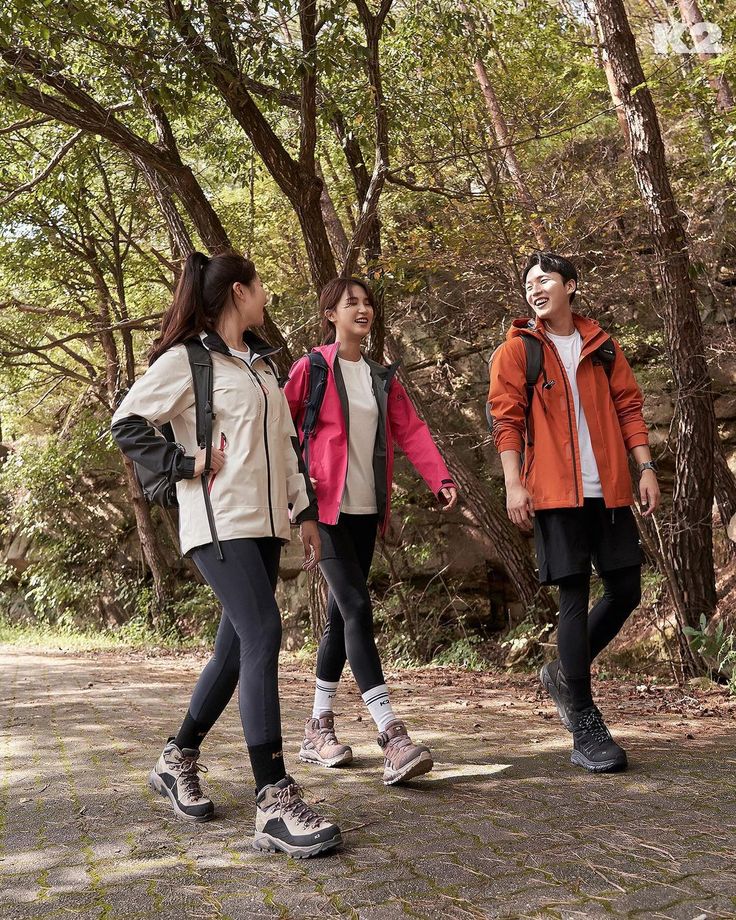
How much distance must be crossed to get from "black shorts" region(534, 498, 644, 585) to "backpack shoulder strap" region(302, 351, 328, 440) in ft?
4.03

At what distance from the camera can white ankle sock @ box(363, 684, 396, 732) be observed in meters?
4.28

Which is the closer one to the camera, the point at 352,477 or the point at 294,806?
the point at 294,806

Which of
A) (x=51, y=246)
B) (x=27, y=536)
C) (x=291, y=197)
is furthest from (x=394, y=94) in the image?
(x=27, y=536)

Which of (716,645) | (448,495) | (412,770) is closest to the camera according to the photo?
(412,770)

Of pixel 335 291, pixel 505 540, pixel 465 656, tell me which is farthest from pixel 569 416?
pixel 465 656

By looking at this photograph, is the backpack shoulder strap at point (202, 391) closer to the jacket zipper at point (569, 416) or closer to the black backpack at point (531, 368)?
the black backpack at point (531, 368)

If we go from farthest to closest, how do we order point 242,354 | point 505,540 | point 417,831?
point 505,540 → point 242,354 → point 417,831

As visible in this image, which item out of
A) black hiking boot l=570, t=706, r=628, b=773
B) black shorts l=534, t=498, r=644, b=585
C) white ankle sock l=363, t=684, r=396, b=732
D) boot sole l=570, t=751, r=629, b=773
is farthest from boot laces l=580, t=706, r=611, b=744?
white ankle sock l=363, t=684, r=396, b=732

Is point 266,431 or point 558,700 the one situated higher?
point 266,431

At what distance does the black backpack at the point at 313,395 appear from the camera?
466 cm

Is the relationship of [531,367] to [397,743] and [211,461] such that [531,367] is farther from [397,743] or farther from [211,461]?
[397,743]

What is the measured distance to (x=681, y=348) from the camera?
724cm

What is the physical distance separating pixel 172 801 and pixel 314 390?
207 cm

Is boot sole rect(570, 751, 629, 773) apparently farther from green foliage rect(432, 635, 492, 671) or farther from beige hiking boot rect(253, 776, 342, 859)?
green foliage rect(432, 635, 492, 671)
